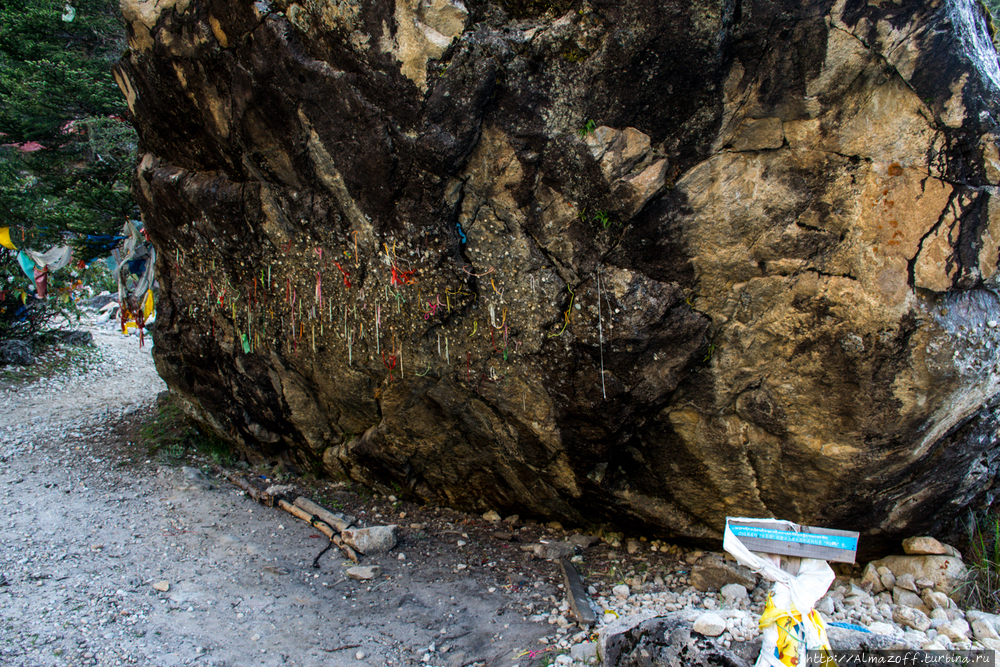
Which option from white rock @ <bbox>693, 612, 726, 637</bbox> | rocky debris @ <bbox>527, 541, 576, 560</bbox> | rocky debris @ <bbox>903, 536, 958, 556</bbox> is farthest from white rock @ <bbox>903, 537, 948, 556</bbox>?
rocky debris @ <bbox>527, 541, 576, 560</bbox>

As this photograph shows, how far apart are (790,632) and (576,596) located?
70.0 inches

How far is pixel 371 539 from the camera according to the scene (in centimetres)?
482

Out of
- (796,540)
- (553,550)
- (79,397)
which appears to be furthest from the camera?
(79,397)

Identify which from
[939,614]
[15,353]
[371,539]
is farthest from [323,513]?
[15,353]

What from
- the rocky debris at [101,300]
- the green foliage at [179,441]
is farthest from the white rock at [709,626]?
the rocky debris at [101,300]

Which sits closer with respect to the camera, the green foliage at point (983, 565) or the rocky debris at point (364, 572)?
Result: the green foliage at point (983, 565)

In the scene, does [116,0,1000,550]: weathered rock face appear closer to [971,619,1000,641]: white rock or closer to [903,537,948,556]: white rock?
[903,537,948,556]: white rock

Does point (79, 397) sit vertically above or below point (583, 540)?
below

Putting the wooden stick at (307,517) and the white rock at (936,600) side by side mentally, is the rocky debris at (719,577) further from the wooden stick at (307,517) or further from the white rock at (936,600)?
the wooden stick at (307,517)

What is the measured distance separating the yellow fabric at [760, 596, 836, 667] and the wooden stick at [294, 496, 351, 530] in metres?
3.55

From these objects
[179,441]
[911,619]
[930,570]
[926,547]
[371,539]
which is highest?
[926,547]

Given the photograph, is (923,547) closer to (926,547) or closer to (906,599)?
(926,547)

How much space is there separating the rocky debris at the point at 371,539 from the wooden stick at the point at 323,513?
0.11m

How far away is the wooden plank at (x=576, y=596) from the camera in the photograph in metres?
3.79
